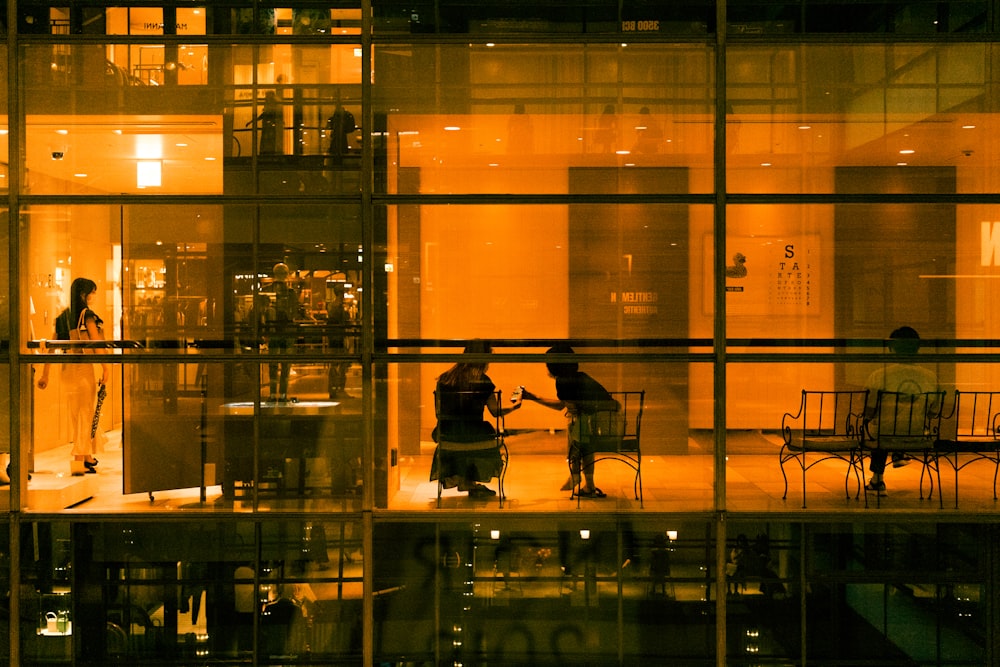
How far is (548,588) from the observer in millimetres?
8320

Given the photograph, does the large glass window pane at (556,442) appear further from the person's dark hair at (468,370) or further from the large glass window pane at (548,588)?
the large glass window pane at (548,588)

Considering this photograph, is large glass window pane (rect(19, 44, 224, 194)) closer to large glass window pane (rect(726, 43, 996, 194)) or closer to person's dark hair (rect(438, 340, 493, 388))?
person's dark hair (rect(438, 340, 493, 388))

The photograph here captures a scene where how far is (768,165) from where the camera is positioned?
8320 mm

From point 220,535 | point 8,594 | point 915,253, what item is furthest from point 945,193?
point 8,594

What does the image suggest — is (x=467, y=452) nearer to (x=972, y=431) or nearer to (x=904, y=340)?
(x=904, y=340)

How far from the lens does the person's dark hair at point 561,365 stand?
8312 mm

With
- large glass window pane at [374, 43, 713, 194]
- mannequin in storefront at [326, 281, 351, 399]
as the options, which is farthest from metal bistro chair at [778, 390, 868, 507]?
mannequin in storefront at [326, 281, 351, 399]

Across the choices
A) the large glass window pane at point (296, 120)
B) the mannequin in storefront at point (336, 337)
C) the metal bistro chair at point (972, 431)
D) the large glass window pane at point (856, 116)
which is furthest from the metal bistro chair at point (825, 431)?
the large glass window pane at point (296, 120)

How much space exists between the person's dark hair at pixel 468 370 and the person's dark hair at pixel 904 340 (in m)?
3.51

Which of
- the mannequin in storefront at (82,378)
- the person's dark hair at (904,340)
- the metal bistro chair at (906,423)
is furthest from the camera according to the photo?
the metal bistro chair at (906,423)

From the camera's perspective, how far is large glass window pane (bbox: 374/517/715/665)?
8305 mm

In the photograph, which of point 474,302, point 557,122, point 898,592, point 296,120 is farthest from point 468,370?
point 898,592

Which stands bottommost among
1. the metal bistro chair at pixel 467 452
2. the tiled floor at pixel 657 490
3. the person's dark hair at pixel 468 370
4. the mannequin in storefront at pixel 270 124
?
the tiled floor at pixel 657 490

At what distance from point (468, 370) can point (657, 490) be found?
1.96m
